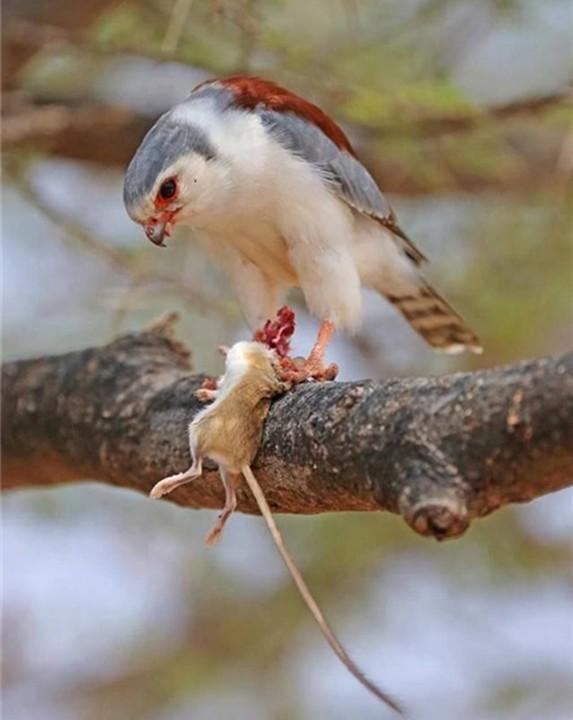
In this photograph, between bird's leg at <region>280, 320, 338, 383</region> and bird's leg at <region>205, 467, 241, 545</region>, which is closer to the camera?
bird's leg at <region>205, 467, 241, 545</region>

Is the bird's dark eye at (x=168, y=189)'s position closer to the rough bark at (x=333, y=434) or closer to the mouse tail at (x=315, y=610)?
the rough bark at (x=333, y=434)

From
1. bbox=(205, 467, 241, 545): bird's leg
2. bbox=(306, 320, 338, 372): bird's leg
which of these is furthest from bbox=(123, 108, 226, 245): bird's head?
bbox=(205, 467, 241, 545): bird's leg

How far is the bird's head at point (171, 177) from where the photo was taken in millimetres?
2277

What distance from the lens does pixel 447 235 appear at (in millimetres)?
3697

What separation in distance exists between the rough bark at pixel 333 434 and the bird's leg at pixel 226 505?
4 cm

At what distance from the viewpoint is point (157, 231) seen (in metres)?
2.31

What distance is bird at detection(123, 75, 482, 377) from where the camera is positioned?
7.61ft

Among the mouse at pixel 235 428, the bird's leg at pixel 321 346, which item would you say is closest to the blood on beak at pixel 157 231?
the bird's leg at pixel 321 346

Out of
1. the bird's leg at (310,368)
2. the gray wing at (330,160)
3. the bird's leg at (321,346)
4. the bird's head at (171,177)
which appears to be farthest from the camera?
the gray wing at (330,160)

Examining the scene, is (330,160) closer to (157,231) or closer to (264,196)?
(264,196)

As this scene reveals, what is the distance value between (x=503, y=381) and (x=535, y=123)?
178 cm

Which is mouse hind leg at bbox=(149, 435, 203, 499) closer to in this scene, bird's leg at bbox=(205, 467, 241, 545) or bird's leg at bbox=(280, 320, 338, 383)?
bird's leg at bbox=(205, 467, 241, 545)

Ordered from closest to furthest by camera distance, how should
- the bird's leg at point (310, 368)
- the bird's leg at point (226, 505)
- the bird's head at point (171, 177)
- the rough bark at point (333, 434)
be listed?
the rough bark at point (333, 434)
the bird's leg at point (226, 505)
the bird's leg at point (310, 368)
the bird's head at point (171, 177)

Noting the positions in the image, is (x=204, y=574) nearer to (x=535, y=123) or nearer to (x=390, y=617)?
(x=390, y=617)
